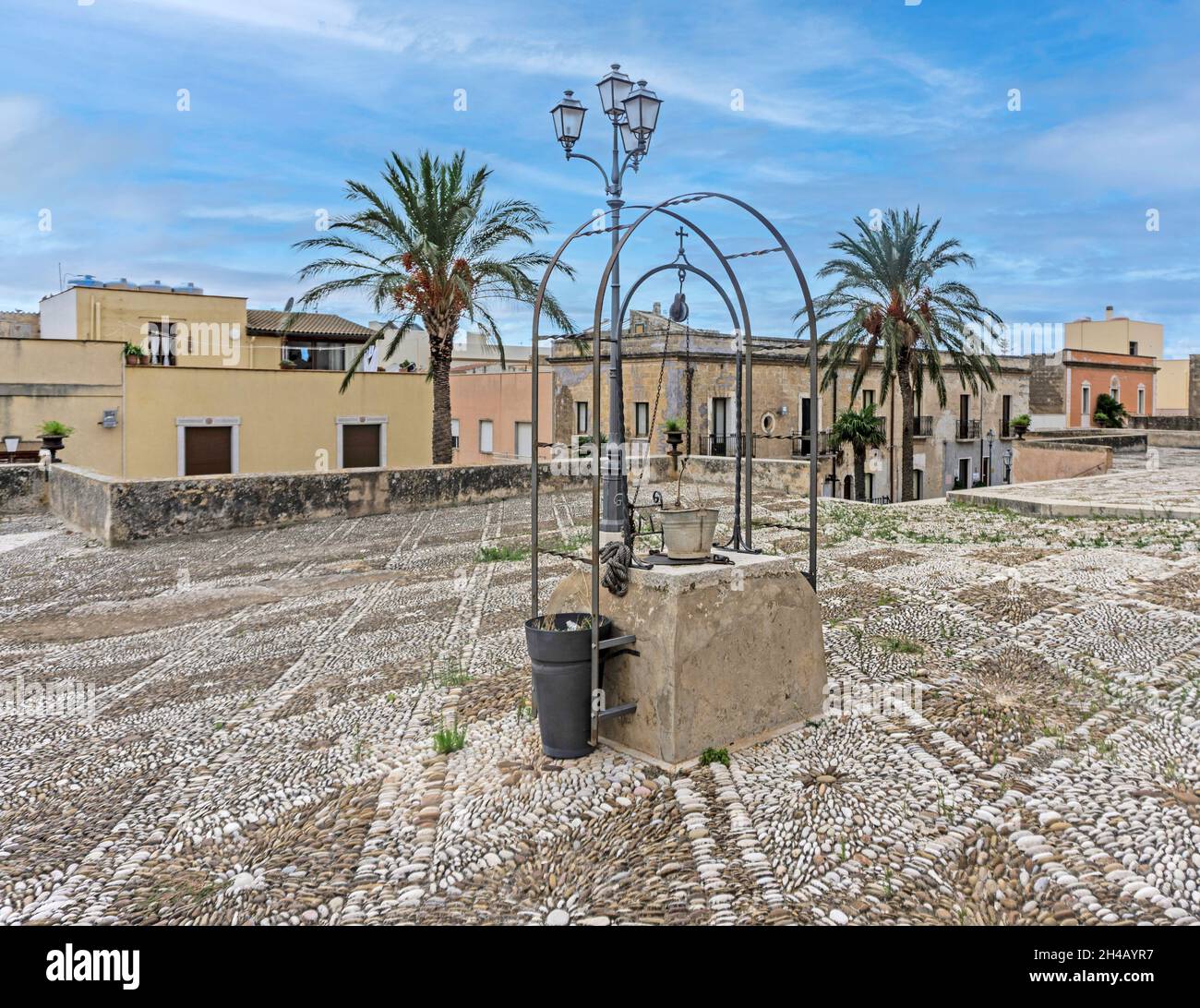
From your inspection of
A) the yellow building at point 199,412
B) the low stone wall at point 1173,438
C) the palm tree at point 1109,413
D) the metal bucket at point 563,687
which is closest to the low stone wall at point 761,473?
the yellow building at point 199,412

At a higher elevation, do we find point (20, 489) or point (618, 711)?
point (20, 489)

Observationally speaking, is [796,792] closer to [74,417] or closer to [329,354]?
[74,417]

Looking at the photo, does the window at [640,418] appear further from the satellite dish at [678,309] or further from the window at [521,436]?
the satellite dish at [678,309]

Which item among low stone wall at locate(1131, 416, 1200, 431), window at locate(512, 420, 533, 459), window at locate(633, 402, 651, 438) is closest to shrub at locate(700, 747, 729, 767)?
window at locate(633, 402, 651, 438)

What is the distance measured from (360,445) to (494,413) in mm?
9818

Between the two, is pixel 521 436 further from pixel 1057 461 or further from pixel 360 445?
pixel 1057 461

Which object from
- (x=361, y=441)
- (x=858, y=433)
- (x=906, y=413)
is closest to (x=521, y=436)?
(x=361, y=441)

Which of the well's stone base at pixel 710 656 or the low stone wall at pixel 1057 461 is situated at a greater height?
the low stone wall at pixel 1057 461

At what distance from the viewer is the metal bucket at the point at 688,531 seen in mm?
4320

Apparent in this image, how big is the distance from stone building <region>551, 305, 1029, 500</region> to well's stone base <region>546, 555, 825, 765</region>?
19749mm

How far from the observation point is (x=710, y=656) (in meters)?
4.11

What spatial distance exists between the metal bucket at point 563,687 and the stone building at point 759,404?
67.0ft

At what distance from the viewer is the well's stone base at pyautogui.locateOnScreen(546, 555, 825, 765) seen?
401 centimetres
